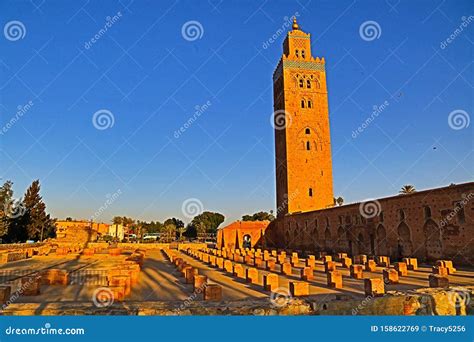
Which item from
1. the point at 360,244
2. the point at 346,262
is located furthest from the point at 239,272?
the point at 360,244

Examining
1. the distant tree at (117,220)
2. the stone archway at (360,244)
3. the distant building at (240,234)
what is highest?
the distant tree at (117,220)

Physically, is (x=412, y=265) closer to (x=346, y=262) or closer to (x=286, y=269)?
(x=346, y=262)

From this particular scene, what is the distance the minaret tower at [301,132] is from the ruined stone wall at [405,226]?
817cm

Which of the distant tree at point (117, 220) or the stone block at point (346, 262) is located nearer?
the stone block at point (346, 262)

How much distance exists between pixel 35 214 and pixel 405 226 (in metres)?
37.3

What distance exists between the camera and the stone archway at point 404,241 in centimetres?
1634

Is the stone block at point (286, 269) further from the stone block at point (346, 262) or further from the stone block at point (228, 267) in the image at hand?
the stone block at point (346, 262)

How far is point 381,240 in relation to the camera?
18609 millimetres

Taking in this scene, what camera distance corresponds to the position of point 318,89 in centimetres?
3744

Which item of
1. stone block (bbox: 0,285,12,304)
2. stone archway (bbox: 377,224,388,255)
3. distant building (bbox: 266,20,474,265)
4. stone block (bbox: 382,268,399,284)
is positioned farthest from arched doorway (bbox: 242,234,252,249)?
stone block (bbox: 0,285,12,304)

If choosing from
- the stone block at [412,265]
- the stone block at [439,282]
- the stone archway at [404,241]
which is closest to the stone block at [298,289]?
Result: the stone block at [439,282]

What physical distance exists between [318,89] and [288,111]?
4.36m

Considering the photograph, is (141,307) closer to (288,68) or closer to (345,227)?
(345,227)

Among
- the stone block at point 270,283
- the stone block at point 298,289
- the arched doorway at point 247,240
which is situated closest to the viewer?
the stone block at point 298,289
